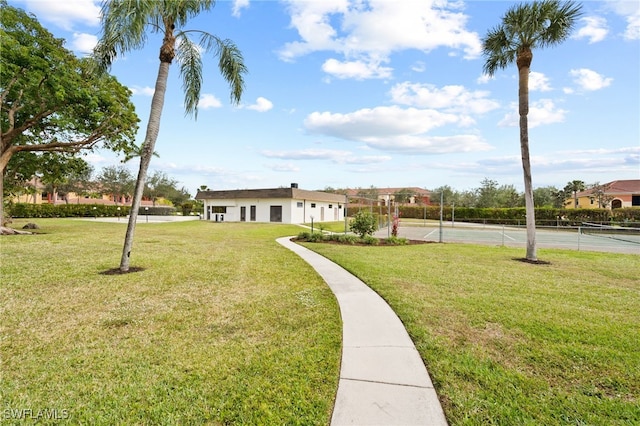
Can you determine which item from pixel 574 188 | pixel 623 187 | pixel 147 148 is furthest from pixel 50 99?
pixel 623 187

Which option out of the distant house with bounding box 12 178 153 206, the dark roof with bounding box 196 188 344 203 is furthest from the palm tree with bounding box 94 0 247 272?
the distant house with bounding box 12 178 153 206

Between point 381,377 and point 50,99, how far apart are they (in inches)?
719

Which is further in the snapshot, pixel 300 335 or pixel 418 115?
pixel 418 115

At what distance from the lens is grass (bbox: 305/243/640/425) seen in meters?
2.58

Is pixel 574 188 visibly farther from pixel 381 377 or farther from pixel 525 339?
pixel 381 377

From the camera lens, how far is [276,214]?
101 feet

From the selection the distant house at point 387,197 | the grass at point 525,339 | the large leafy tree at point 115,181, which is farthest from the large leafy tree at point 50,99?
the large leafy tree at point 115,181

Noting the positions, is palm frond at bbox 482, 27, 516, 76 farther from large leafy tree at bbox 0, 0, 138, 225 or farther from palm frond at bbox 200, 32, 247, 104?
large leafy tree at bbox 0, 0, 138, 225

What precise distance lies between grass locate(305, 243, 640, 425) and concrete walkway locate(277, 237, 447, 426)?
15cm

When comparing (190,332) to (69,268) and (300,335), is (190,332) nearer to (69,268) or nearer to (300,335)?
(300,335)

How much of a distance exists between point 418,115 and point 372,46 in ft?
25.8

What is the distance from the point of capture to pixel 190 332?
13.5 ft

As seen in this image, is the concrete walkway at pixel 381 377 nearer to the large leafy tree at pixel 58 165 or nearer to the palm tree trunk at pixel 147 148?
the palm tree trunk at pixel 147 148

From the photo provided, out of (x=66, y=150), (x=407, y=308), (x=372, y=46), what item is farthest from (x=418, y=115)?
(x=66, y=150)
